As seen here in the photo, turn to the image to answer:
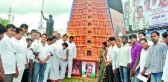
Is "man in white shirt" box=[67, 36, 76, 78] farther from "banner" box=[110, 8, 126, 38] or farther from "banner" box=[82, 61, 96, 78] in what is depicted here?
"banner" box=[110, 8, 126, 38]

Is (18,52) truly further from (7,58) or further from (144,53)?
(144,53)

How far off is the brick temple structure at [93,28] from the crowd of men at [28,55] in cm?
109

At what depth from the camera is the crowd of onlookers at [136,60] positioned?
3.68 m

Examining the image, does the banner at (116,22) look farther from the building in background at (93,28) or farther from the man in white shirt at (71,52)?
the man in white shirt at (71,52)

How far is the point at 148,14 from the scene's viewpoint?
11.8 meters

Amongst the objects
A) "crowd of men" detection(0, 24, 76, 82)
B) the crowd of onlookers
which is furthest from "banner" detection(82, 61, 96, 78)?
the crowd of onlookers

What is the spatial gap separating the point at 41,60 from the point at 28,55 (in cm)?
50

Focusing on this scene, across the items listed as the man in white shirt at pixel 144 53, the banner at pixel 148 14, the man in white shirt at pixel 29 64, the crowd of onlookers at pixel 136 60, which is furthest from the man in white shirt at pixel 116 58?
the banner at pixel 148 14

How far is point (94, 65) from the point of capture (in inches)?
336

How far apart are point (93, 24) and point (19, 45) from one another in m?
4.82

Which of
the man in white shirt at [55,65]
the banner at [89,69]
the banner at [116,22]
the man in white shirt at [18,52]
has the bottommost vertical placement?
the banner at [89,69]

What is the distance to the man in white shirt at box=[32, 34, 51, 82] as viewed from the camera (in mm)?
5449

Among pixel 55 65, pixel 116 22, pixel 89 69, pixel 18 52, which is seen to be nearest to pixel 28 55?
pixel 18 52

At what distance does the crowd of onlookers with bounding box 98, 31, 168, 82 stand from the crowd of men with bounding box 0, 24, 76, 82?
1.44m
